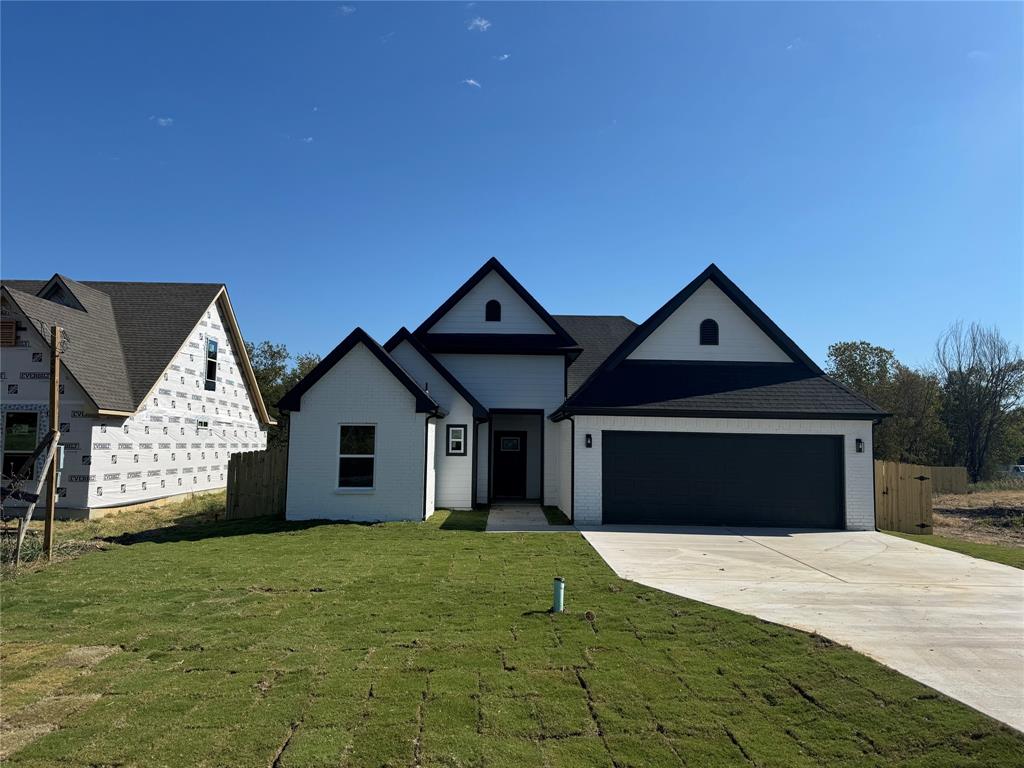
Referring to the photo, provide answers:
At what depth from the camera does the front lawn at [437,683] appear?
421 centimetres

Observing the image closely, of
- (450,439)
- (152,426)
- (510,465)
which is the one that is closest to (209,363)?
(152,426)

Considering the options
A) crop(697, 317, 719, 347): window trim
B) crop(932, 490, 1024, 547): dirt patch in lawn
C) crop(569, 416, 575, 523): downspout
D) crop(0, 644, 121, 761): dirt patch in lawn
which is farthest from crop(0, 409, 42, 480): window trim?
crop(932, 490, 1024, 547): dirt patch in lawn

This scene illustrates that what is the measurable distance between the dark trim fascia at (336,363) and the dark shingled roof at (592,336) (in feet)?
24.6

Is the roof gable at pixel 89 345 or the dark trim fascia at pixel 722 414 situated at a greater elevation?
the roof gable at pixel 89 345

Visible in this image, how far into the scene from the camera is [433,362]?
18.3 meters

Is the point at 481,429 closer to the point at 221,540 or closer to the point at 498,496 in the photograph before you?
the point at 498,496

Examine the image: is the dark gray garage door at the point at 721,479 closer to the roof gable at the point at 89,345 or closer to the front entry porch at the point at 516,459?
the front entry porch at the point at 516,459

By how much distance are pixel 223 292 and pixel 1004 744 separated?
24861 millimetres

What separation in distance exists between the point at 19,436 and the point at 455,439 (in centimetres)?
1198

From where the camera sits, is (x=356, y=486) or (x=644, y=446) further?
(x=644, y=446)

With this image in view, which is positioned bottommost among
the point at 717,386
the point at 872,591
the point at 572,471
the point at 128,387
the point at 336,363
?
the point at 872,591

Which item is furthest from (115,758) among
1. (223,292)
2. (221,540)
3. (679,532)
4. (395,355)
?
(223,292)

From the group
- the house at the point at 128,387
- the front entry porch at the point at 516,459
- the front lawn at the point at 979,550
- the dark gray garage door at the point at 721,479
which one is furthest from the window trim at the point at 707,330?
the house at the point at 128,387

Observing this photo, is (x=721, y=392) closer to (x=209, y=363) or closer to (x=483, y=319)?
(x=483, y=319)
